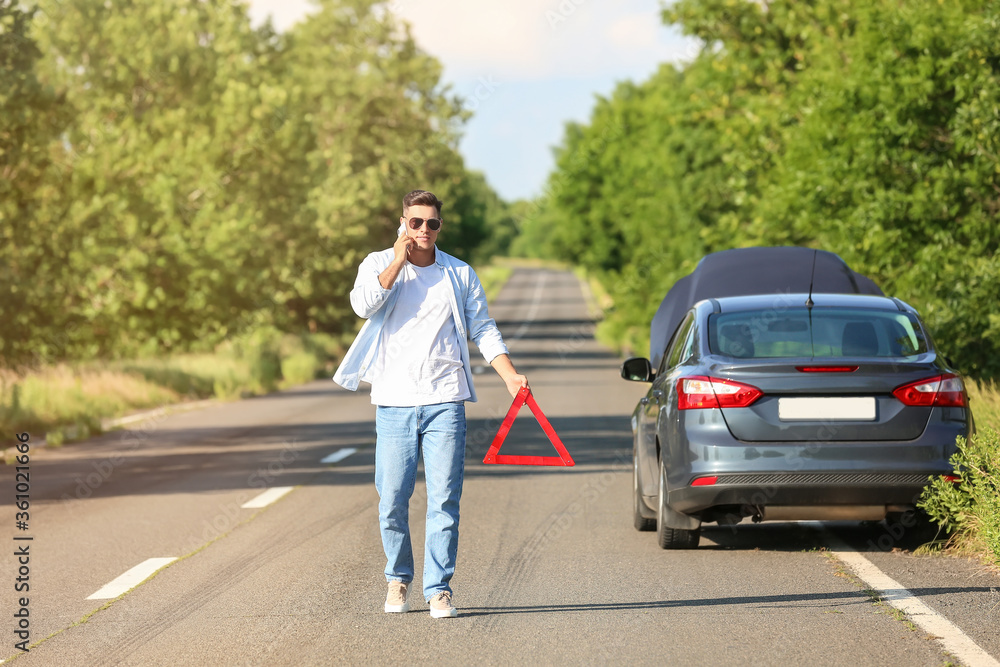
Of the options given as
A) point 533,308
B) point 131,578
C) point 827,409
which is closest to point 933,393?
point 827,409

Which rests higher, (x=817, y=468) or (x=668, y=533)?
(x=817, y=468)

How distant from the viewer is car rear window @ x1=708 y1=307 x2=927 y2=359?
8.02m

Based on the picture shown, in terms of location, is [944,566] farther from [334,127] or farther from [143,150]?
[334,127]

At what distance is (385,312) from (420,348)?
244 millimetres

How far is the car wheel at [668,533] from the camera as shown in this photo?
808 cm

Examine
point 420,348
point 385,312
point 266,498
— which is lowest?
point 266,498

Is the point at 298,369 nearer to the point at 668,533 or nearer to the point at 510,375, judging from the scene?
the point at 668,533

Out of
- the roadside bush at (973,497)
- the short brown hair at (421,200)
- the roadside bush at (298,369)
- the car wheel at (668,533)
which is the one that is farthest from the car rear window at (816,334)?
the roadside bush at (298,369)

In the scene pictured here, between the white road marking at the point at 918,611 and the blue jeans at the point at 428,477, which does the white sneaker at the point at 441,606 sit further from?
the white road marking at the point at 918,611

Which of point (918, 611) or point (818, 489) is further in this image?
point (818, 489)

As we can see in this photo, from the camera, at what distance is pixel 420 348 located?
6273 millimetres

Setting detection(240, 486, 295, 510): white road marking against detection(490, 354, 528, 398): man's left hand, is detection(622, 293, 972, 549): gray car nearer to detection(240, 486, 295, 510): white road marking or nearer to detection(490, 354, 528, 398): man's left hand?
detection(490, 354, 528, 398): man's left hand

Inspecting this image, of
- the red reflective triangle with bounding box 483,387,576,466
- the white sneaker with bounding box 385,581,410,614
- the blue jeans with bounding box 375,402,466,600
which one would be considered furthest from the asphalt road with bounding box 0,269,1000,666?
the red reflective triangle with bounding box 483,387,576,466

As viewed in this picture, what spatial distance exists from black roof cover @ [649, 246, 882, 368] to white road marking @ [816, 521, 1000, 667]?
3.65m
